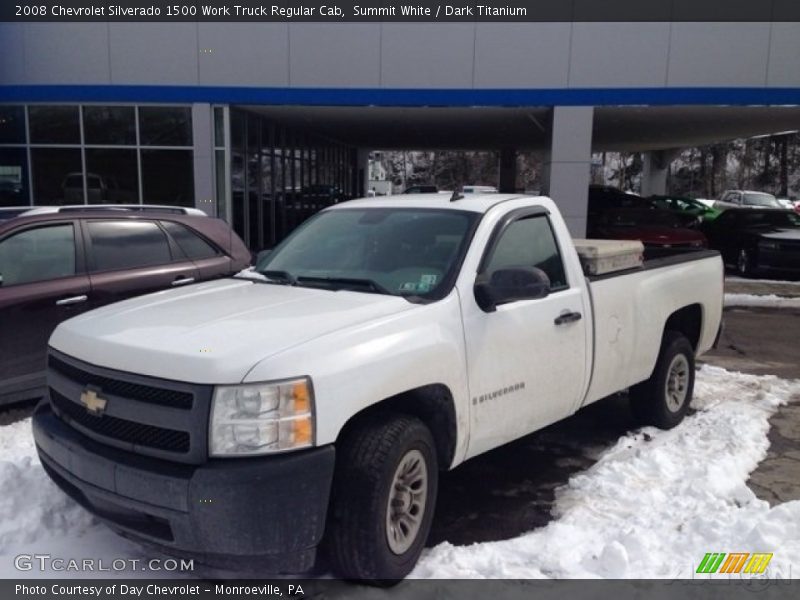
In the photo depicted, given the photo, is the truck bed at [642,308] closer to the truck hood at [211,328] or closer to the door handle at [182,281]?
the truck hood at [211,328]

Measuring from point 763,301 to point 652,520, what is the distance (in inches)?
393

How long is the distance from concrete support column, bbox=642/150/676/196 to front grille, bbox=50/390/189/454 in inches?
1203

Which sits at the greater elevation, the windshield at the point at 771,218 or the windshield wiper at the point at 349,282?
the windshield wiper at the point at 349,282

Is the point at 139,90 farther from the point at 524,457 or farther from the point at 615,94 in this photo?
the point at 524,457

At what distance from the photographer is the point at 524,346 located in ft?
13.5

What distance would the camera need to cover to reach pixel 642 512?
4.16 m

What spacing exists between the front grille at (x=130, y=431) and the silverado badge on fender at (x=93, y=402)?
32 mm

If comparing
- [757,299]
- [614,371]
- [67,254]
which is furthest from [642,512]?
[757,299]

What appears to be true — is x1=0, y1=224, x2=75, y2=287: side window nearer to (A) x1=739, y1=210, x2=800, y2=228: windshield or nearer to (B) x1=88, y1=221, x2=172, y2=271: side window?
(B) x1=88, y1=221, x2=172, y2=271: side window

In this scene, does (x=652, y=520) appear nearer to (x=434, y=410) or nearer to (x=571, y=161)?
(x=434, y=410)

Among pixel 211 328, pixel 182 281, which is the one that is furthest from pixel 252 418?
pixel 182 281

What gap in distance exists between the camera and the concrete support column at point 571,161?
14977 mm
